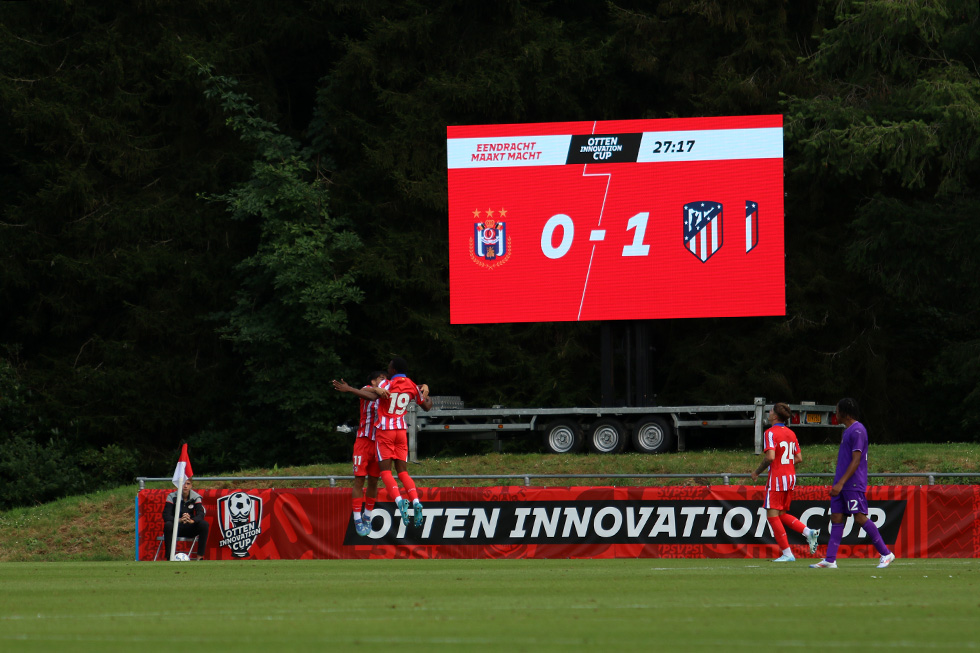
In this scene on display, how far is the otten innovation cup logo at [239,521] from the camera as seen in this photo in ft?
59.3

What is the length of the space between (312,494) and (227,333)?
52.8ft

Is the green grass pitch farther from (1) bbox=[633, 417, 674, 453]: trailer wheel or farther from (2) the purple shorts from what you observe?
(1) bbox=[633, 417, 674, 453]: trailer wheel

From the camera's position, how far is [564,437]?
83.6 feet

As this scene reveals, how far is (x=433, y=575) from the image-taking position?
11242mm

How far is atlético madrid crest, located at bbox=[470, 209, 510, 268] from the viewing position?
24125mm

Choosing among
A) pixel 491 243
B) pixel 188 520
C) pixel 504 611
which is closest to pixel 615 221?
pixel 491 243

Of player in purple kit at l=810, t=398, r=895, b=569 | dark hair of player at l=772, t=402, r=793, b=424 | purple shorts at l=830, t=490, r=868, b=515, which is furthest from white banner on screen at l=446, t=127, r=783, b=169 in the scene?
purple shorts at l=830, t=490, r=868, b=515

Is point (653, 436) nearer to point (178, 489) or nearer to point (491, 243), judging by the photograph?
point (491, 243)

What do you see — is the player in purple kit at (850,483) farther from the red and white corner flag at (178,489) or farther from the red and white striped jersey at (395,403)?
the red and white corner flag at (178,489)

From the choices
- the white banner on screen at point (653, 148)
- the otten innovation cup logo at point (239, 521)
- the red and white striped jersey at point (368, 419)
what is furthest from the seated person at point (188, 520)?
the white banner on screen at point (653, 148)

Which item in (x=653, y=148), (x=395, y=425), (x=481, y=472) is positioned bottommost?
(x=481, y=472)

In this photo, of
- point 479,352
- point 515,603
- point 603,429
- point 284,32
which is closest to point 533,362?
point 479,352

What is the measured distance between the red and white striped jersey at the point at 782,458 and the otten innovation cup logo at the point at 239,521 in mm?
7624

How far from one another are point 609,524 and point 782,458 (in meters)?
3.72
